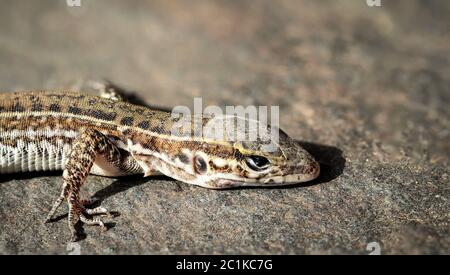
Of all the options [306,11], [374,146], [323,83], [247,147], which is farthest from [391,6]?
[247,147]

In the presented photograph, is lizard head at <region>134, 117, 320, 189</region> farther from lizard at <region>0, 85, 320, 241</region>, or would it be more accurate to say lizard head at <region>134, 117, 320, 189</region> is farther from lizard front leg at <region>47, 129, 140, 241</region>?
lizard front leg at <region>47, 129, 140, 241</region>

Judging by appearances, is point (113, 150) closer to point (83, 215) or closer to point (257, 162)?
point (83, 215)

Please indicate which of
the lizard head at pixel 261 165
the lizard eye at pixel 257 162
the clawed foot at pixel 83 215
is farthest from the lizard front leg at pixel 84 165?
the lizard eye at pixel 257 162

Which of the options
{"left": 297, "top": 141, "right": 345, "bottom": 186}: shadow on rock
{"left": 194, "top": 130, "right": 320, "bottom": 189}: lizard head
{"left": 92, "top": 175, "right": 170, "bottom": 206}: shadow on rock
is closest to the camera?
{"left": 194, "top": 130, "right": 320, "bottom": 189}: lizard head

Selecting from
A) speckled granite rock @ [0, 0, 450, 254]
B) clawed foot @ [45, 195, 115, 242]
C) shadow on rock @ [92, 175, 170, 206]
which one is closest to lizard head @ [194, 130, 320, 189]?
speckled granite rock @ [0, 0, 450, 254]

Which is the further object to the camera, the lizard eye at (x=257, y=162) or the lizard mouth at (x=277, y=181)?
the lizard mouth at (x=277, y=181)

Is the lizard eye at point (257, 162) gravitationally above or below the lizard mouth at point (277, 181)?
above

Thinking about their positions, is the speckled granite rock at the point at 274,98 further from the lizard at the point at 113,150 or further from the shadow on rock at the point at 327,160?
the lizard at the point at 113,150
